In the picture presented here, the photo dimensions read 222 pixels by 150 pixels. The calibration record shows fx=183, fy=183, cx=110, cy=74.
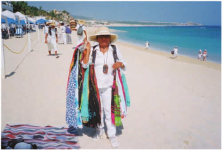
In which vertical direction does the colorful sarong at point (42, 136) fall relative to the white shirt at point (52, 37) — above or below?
below

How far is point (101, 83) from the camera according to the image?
2.58 m

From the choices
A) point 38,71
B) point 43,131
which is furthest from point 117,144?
point 38,71

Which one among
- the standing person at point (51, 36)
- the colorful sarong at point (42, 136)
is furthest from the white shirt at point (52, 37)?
the colorful sarong at point (42, 136)

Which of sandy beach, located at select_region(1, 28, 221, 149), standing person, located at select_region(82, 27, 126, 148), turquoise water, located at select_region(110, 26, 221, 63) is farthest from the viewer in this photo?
turquoise water, located at select_region(110, 26, 221, 63)

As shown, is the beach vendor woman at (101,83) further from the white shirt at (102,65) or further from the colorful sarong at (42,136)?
the colorful sarong at (42,136)

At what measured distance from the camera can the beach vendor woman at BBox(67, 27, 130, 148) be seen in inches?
100

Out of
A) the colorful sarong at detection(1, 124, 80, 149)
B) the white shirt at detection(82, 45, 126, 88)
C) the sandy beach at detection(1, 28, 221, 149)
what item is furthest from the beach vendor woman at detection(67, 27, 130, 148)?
the sandy beach at detection(1, 28, 221, 149)

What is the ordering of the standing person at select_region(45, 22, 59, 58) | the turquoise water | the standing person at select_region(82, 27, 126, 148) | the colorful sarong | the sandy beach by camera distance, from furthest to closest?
the turquoise water, the standing person at select_region(45, 22, 59, 58), the sandy beach, the colorful sarong, the standing person at select_region(82, 27, 126, 148)

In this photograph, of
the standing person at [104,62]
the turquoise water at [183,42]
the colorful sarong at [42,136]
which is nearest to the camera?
the standing person at [104,62]

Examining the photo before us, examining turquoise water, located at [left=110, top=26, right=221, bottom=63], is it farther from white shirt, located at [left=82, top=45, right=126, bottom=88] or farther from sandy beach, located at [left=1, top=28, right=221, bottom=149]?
white shirt, located at [left=82, top=45, right=126, bottom=88]

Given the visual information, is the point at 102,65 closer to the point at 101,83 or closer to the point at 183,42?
the point at 101,83

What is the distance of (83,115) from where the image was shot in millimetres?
2680

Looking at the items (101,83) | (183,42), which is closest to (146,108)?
(101,83)

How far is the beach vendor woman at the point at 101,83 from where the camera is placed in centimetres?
255
